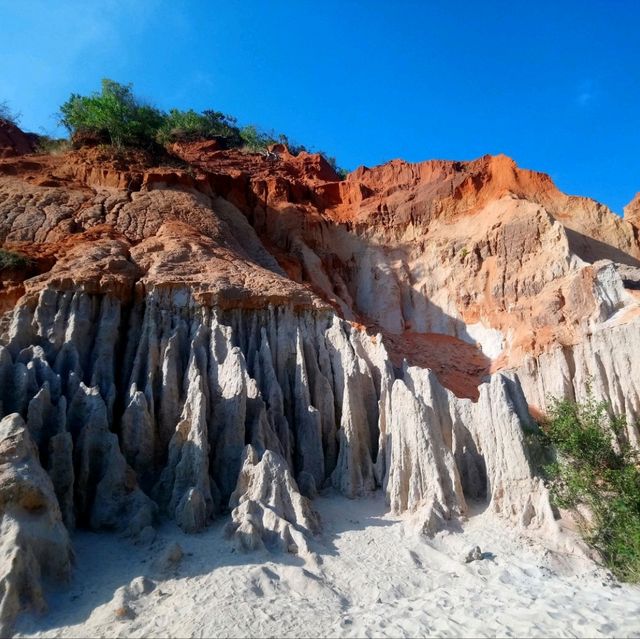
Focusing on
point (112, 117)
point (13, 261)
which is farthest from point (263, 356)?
point (112, 117)

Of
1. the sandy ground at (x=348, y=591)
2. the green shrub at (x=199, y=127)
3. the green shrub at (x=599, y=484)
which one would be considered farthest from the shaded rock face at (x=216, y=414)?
the green shrub at (x=199, y=127)

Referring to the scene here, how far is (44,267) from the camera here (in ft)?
57.9

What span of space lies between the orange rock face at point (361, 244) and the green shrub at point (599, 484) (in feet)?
20.9

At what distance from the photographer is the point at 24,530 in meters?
9.40

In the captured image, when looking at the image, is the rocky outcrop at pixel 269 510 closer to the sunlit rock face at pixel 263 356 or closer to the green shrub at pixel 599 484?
the sunlit rock face at pixel 263 356

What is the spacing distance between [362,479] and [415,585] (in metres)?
4.70

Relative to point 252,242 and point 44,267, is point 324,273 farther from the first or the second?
point 44,267

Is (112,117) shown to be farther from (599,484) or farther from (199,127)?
(599,484)

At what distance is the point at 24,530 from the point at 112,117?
2495 centimetres

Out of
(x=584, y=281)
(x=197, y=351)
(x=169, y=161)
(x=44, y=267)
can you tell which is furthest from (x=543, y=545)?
(x=169, y=161)

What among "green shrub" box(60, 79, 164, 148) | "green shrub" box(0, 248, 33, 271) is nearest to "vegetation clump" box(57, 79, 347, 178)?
"green shrub" box(60, 79, 164, 148)

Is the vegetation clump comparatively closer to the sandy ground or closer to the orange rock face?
the orange rock face

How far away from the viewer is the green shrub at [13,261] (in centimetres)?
1686

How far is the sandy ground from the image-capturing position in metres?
8.83
